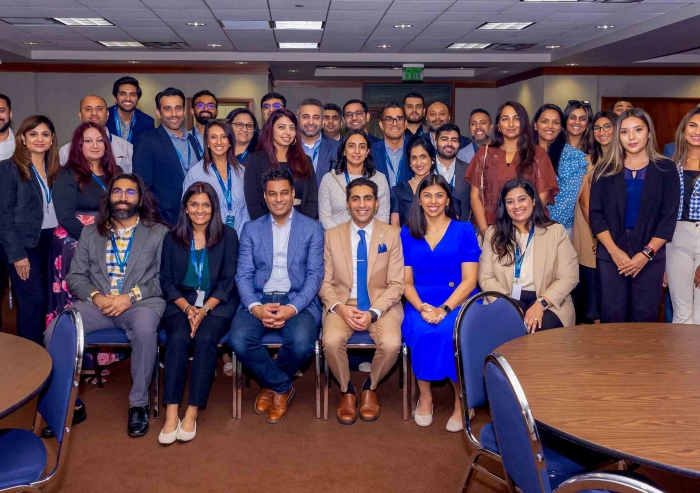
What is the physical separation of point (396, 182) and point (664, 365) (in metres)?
2.86

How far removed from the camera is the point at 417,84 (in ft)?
51.2

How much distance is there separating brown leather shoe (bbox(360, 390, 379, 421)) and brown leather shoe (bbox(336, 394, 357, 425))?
48 mm

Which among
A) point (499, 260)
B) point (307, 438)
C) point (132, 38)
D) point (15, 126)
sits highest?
point (132, 38)

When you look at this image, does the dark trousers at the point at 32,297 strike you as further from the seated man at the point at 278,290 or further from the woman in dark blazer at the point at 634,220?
the woman in dark blazer at the point at 634,220

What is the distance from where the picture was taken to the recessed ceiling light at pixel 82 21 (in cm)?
854

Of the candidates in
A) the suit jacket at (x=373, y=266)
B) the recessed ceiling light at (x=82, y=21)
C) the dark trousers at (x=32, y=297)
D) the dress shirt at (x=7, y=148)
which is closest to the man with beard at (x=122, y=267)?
the dark trousers at (x=32, y=297)

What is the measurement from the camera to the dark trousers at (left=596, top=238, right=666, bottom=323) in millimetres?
3770

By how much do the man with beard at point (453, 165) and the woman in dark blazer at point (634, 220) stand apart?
1011mm

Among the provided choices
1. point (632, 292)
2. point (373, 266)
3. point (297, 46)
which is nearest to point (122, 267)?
point (373, 266)

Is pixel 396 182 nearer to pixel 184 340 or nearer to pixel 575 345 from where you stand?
pixel 184 340

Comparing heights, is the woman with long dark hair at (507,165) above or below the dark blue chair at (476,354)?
above

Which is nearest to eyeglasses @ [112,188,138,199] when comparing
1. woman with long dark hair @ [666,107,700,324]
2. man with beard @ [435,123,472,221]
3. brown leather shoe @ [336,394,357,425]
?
brown leather shoe @ [336,394,357,425]

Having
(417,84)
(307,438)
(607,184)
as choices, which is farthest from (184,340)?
(417,84)

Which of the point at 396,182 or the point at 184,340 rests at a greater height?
the point at 396,182
